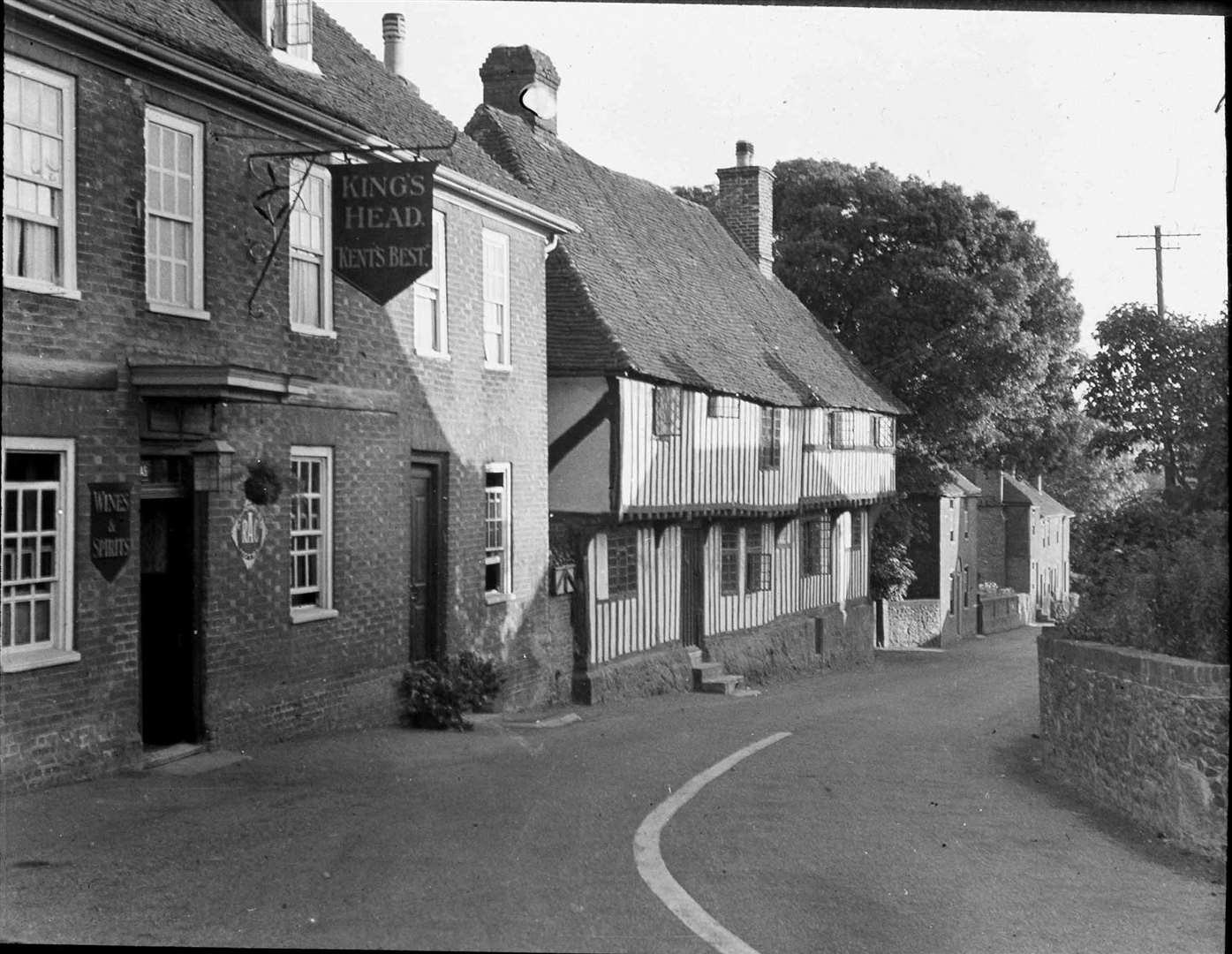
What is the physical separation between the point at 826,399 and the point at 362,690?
49.8 ft

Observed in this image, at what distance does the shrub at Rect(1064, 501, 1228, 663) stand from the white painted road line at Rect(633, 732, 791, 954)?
3713 millimetres

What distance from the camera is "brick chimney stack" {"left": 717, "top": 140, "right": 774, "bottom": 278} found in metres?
31.5

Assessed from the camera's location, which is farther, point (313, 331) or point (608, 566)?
point (608, 566)

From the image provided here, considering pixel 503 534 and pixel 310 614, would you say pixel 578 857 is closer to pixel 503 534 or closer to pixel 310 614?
pixel 310 614

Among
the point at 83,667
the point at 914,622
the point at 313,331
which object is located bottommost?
the point at 914,622

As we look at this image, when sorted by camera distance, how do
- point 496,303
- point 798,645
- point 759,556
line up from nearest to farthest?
point 496,303 → point 759,556 → point 798,645

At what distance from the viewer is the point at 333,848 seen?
28.0 ft

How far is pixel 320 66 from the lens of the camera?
47.4 feet

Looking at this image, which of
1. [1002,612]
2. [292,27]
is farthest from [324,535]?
[1002,612]

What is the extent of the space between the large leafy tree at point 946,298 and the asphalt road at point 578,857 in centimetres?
1512

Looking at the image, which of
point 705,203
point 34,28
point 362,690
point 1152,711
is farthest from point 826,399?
point 34,28

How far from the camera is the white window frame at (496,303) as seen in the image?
17.1m

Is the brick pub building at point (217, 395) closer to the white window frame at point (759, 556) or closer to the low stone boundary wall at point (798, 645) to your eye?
the low stone boundary wall at point (798, 645)

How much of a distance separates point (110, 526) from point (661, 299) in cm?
1402
